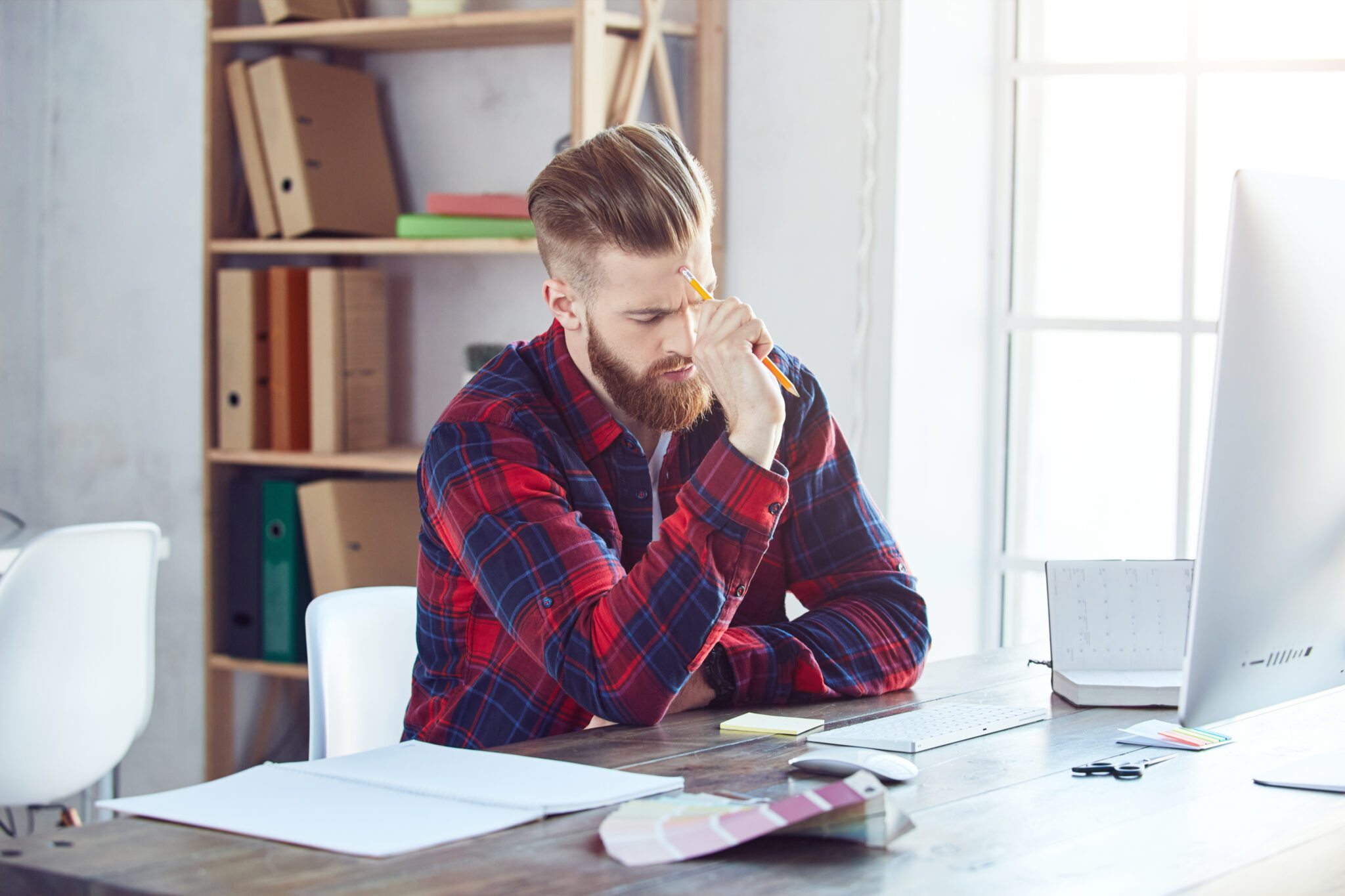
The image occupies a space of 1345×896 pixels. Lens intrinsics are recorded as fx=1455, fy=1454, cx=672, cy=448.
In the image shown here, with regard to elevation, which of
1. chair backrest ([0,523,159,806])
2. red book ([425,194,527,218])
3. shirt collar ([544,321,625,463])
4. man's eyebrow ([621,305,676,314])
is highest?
red book ([425,194,527,218])

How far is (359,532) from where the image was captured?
290 centimetres

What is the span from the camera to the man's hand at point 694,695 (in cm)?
148

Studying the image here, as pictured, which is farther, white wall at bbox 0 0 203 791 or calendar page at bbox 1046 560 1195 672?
white wall at bbox 0 0 203 791

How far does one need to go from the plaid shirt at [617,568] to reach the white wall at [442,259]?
0.86 metres

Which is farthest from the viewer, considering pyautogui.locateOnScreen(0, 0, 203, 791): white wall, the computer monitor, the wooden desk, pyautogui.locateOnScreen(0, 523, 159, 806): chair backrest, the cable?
pyautogui.locateOnScreen(0, 0, 203, 791): white wall

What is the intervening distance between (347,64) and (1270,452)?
2.47m

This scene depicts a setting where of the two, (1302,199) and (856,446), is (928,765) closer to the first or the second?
(1302,199)

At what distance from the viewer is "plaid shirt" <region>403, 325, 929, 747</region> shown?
4.54ft

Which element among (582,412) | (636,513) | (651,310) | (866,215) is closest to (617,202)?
(651,310)

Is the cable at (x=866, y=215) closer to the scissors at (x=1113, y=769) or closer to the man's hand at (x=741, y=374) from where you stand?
the man's hand at (x=741, y=374)

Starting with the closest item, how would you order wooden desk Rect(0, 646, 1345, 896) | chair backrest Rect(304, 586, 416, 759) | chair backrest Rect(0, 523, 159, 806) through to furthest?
wooden desk Rect(0, 646, 1345, 896), chair backrest Rect(304, 586, 416, 759), chair backrest Rect(0, 523, 159, 806)

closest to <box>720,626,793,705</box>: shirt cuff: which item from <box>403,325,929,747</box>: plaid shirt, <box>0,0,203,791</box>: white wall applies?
<box>403,325,929,747</box>: plaid shirt

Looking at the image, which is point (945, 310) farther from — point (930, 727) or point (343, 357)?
point (930, 727)

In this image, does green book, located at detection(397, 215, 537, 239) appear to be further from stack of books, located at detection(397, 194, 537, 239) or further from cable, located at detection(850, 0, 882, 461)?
cable, located at detection(850, 0, 882, 461)
